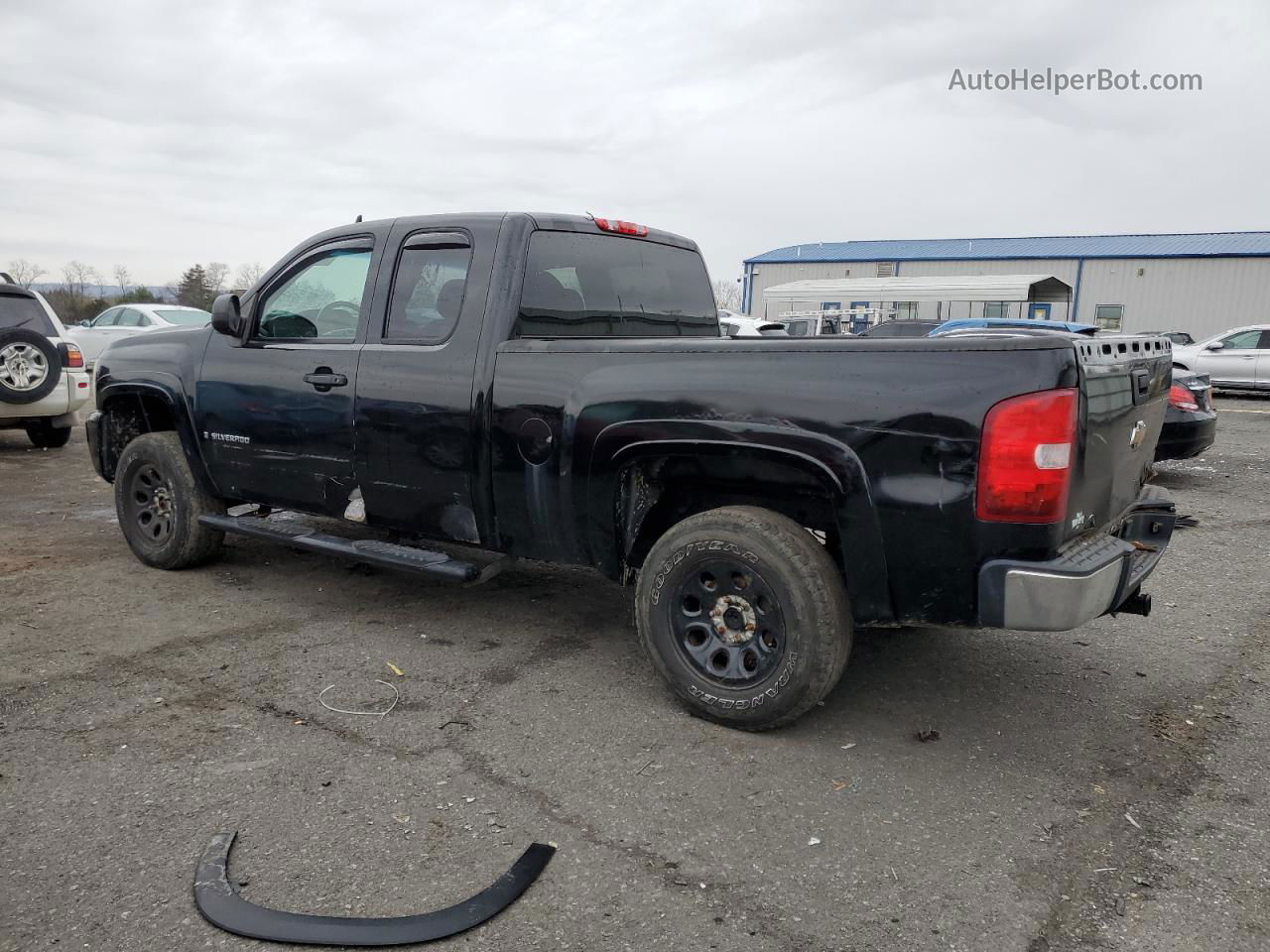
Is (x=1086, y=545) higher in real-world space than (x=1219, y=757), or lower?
higher

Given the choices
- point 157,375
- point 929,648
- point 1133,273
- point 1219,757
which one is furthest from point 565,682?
point 1133,273

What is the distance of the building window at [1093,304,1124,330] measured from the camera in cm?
3991

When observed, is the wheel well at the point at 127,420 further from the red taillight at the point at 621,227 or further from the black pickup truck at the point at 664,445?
the red taillight at the point at 621,227

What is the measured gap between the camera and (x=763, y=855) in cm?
273

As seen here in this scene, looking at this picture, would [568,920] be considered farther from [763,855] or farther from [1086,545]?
[1086,545]

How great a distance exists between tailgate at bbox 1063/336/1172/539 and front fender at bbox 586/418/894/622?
24.3 inches

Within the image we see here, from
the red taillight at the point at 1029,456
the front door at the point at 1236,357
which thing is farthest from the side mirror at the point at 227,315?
the front door at the point at 1236,357

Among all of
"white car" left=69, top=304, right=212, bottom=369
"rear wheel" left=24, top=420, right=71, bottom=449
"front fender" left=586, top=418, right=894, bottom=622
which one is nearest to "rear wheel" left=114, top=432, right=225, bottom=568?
"front fender" left=586, top=418, right=894, bottom=622

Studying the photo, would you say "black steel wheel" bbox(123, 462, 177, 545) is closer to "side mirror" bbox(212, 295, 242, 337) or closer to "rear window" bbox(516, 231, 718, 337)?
"side mirror" bbox(212, 295, 242, 337)

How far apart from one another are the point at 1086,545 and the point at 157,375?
4.77 metres

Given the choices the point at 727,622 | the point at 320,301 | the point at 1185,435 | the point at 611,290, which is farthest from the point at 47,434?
the point at 1185,435

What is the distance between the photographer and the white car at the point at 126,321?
58.3 feet

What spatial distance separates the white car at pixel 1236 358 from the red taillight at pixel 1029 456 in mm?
18162

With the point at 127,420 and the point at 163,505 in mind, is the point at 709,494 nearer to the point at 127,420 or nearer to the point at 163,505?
the point at 163,505
